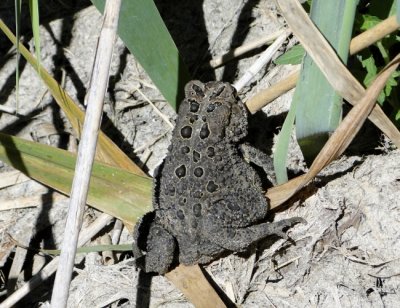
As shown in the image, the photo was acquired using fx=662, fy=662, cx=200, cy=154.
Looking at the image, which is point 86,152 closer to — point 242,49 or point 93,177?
point 93,177

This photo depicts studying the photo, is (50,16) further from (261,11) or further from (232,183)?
(232,183)

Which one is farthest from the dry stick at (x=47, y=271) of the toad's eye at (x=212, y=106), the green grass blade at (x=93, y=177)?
the toad's eye at (x=212, y=106)

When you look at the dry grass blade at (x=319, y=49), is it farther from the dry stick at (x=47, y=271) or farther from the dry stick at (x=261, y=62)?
the dry stick at (x=47, y=271)

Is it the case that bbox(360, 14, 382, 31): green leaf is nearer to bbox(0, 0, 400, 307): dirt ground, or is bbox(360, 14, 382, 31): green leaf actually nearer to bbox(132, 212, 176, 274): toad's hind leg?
bbox(0, 0, 400, 307): dirt ground

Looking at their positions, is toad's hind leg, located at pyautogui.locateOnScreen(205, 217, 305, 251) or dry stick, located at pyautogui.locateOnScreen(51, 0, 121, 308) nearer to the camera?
dry stick, located at pyautogui.locateOnScreen(51, 0, 121, 308)

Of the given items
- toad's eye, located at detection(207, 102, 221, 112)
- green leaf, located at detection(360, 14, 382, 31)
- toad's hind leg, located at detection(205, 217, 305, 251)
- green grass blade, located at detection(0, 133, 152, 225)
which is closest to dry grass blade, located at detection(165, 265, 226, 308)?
toad's hind leg, located at detection(205, 217, 305, 251)

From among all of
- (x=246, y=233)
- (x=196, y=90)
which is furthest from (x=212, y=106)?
(x=246, y=233)

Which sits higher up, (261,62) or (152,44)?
(261,62)
